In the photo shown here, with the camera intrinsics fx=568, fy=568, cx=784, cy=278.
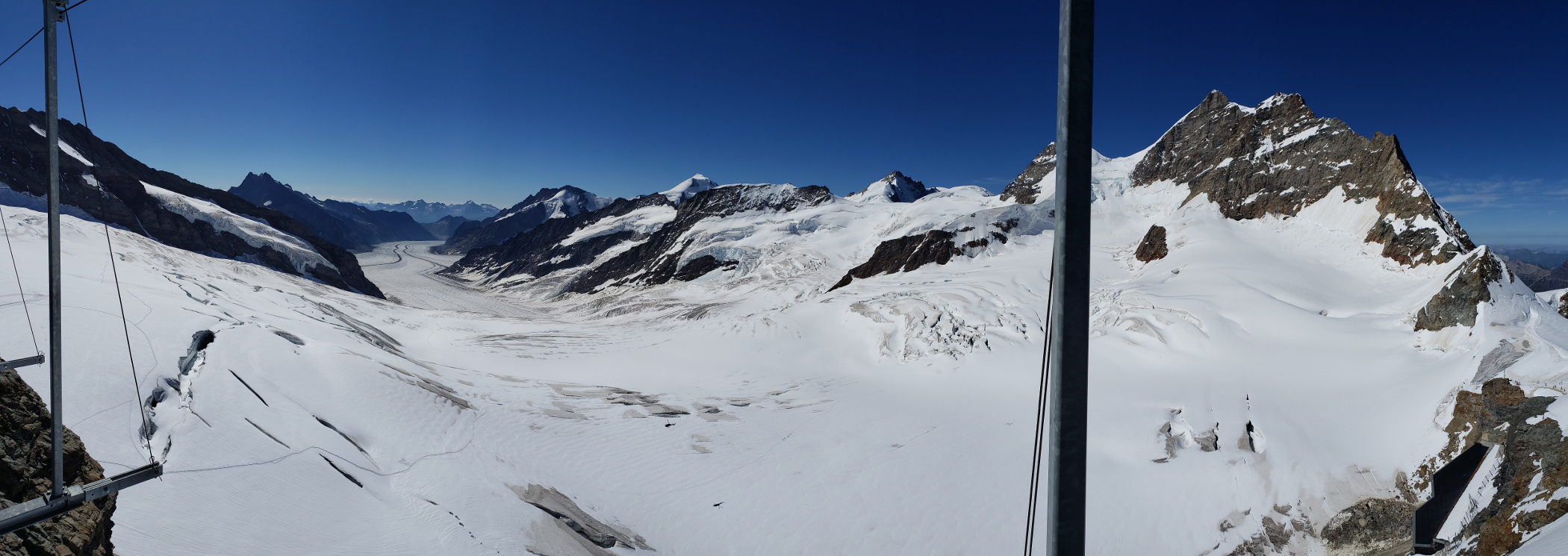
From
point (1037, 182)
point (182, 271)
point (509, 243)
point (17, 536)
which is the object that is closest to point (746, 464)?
point (17, 536)

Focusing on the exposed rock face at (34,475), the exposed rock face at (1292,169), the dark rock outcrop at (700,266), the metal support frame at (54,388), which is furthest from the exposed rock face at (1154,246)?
the dark rock outcrop at (700,266)

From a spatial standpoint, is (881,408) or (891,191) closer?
(881,408)

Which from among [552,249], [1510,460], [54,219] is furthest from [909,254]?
[552,249]

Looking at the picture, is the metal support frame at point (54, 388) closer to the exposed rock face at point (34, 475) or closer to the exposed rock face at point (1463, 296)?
the exposed rock face at point (34, 475)

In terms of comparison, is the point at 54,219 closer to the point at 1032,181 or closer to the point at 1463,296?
the point at 1463,296

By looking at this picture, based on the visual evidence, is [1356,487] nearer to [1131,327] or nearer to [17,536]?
[1131,327]

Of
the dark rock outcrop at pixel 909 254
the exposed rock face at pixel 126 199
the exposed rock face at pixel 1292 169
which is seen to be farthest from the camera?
the dark rock outcrop at pixel 909 254

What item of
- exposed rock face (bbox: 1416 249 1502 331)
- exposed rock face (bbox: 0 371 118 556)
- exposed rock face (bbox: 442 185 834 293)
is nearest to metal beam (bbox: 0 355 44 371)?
exposed rock face (bbox: 0 371 118 556)
